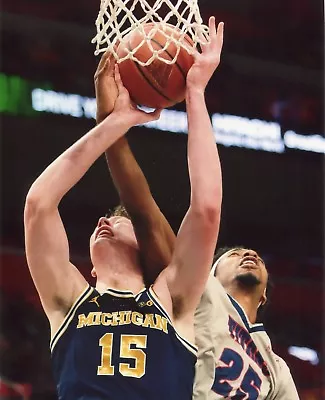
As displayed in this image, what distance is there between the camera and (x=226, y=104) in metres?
9.33

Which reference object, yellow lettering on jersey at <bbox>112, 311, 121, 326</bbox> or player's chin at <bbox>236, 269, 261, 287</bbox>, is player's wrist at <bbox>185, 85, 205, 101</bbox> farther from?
player's chin at <bbox>236, 269, 261, 287</bbox>

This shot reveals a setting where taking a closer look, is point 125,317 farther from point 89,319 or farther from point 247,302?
point 247,302

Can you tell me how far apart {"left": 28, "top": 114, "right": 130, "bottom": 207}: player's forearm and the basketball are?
0.34 ft

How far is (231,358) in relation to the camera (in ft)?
9.07

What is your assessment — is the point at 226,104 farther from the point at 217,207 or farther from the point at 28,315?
the point at 217,207

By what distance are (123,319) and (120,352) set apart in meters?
0.08

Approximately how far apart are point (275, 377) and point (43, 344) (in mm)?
4714

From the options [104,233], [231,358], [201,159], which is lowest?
[231,358]

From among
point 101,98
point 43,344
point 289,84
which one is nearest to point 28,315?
point 43,344

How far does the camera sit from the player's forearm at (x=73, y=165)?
2268 millimetres

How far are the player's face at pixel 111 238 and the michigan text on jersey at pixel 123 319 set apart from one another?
0.22m

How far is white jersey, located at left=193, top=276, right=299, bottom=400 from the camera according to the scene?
2.64 metres

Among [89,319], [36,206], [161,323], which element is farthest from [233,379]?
[36,206]

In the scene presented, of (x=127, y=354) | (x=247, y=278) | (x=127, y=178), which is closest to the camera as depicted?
(x=127, y=354)
